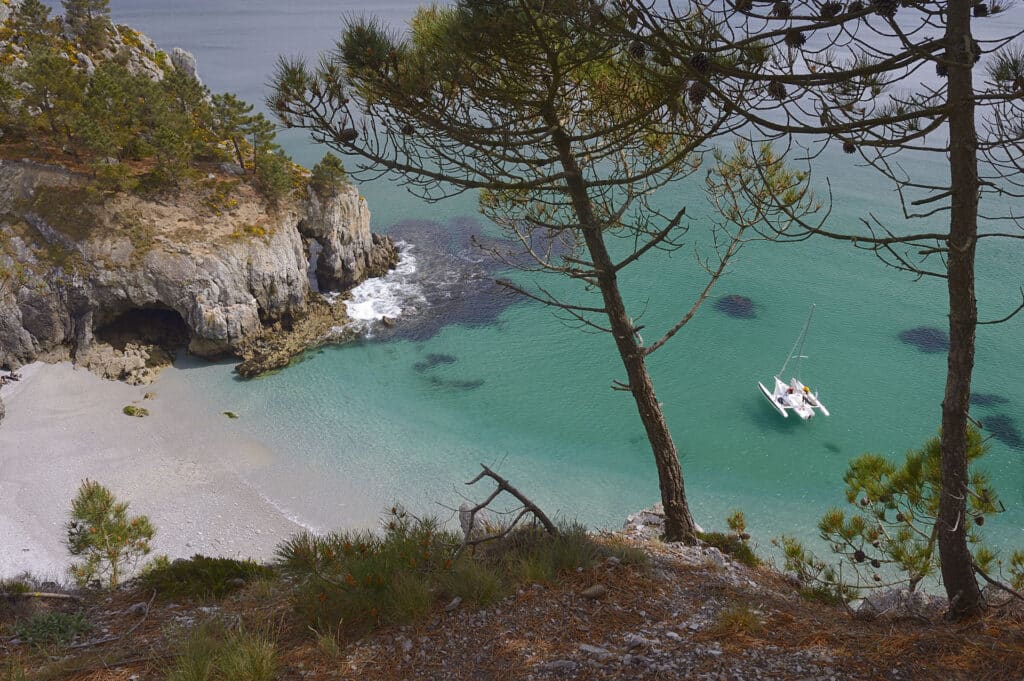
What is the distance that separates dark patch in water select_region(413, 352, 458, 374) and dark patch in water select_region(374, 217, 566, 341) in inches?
53.7

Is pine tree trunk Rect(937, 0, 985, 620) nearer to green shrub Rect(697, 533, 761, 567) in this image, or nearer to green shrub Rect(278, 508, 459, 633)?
green shrub Rect(697, 533, 761, 567)

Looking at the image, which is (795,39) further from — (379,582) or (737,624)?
(379,582)

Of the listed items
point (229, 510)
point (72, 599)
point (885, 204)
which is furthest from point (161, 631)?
point (885, 204)

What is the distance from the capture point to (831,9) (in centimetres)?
469

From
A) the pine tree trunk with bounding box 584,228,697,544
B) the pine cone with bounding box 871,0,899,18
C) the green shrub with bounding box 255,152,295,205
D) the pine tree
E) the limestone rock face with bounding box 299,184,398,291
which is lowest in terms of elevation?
the pine tree trunk with bounding box 584,228,697,544

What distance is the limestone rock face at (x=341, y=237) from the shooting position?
28.3m

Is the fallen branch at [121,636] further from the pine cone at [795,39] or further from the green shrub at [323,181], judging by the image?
the green shrub at [323,181]

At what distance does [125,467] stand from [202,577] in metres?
12.7

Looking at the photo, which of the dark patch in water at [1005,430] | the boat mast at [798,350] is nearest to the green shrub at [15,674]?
the boat mast at [798,350]

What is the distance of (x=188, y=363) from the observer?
77.5 feet

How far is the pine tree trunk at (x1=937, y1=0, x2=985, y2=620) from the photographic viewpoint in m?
4.78

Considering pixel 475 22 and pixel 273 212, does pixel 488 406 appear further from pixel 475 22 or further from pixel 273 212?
pixel 475 22

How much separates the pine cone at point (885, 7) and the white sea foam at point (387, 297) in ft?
77.2

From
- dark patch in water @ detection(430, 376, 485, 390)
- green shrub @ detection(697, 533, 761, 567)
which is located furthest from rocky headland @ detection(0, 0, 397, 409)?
green shrub @ detection(697, 533, 761, 567)
